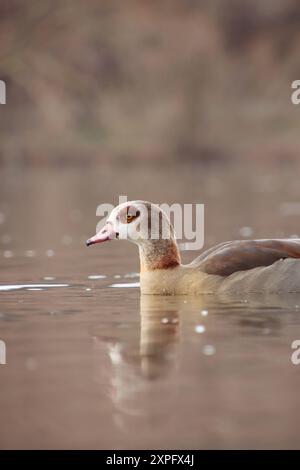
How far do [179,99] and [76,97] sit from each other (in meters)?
4.07

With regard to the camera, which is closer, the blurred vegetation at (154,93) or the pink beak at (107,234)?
the pink beak at (107,234)

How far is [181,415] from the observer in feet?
21.6

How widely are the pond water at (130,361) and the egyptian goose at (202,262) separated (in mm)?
142

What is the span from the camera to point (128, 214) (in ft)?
37.7

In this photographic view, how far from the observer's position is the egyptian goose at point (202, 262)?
11.0 metres

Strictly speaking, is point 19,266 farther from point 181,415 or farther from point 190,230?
point 181,415

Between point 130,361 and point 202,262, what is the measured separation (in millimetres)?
3290

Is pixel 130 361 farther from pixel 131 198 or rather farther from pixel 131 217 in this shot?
pixel 131 198

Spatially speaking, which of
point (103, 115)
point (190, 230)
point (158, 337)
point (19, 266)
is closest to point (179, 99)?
point (103, 115)

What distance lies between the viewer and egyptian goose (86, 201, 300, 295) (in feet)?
36.0
